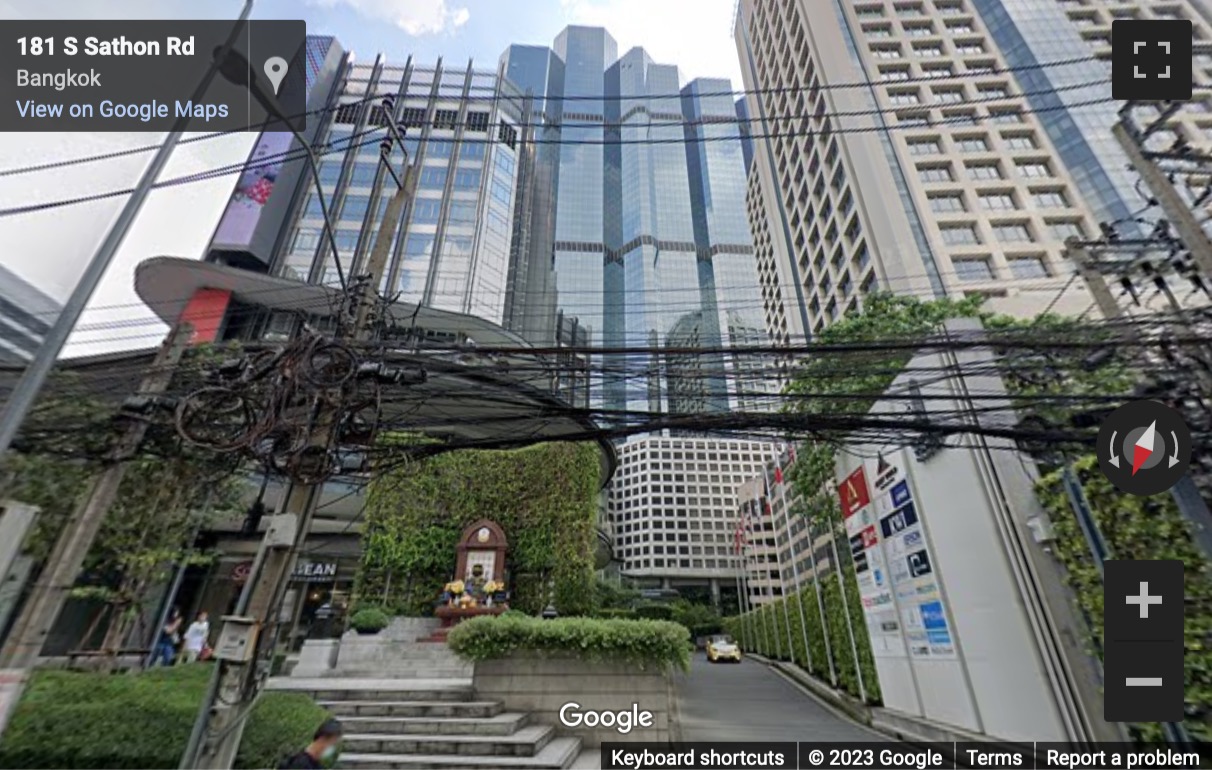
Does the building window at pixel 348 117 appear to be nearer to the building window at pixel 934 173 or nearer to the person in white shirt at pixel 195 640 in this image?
the person in white shirt at pixel 195 640

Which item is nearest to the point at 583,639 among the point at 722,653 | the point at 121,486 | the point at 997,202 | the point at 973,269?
the point at 121,486

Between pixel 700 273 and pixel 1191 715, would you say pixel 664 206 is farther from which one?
pixel 1191 715

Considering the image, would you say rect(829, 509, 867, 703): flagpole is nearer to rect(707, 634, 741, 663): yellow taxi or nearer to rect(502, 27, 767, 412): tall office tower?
rect(707, 634, 741, 663): yellow taxi

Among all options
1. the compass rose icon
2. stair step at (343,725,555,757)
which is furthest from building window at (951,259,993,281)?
stair step at (343,725,555,757)

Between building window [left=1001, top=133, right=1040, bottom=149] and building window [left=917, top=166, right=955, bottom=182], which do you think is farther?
building window [left=1001, top=133, right=1040, bottom=149]

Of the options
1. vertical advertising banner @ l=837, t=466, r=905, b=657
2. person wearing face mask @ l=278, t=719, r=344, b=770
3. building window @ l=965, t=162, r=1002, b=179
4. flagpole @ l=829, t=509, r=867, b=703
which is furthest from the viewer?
building window @ l=965, t=162, r=1002, b=179

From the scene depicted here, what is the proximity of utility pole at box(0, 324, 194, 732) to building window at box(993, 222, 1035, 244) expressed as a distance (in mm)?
33330

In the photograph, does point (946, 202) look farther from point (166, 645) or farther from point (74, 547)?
point (166, 645)

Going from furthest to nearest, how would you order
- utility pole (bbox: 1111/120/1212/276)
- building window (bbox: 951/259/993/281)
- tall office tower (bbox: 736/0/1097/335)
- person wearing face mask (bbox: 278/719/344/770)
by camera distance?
tall office tower (bbox: 736/0/1097/335) → building window (bbox: 951/259/993/281) → utility pole (bbox: 1111/120/1212/276) → person wearing face mask (bbox: 278/719/344/770)

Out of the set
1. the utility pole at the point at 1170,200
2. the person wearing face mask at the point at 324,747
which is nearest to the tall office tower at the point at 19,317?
the person wearing face mask at the point at 324,747

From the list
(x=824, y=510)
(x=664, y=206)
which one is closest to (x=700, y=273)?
(x=664, y=206)

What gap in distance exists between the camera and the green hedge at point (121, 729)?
14.9ft

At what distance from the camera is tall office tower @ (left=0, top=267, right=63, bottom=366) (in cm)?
855

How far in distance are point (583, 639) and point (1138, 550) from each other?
6.13 meters
